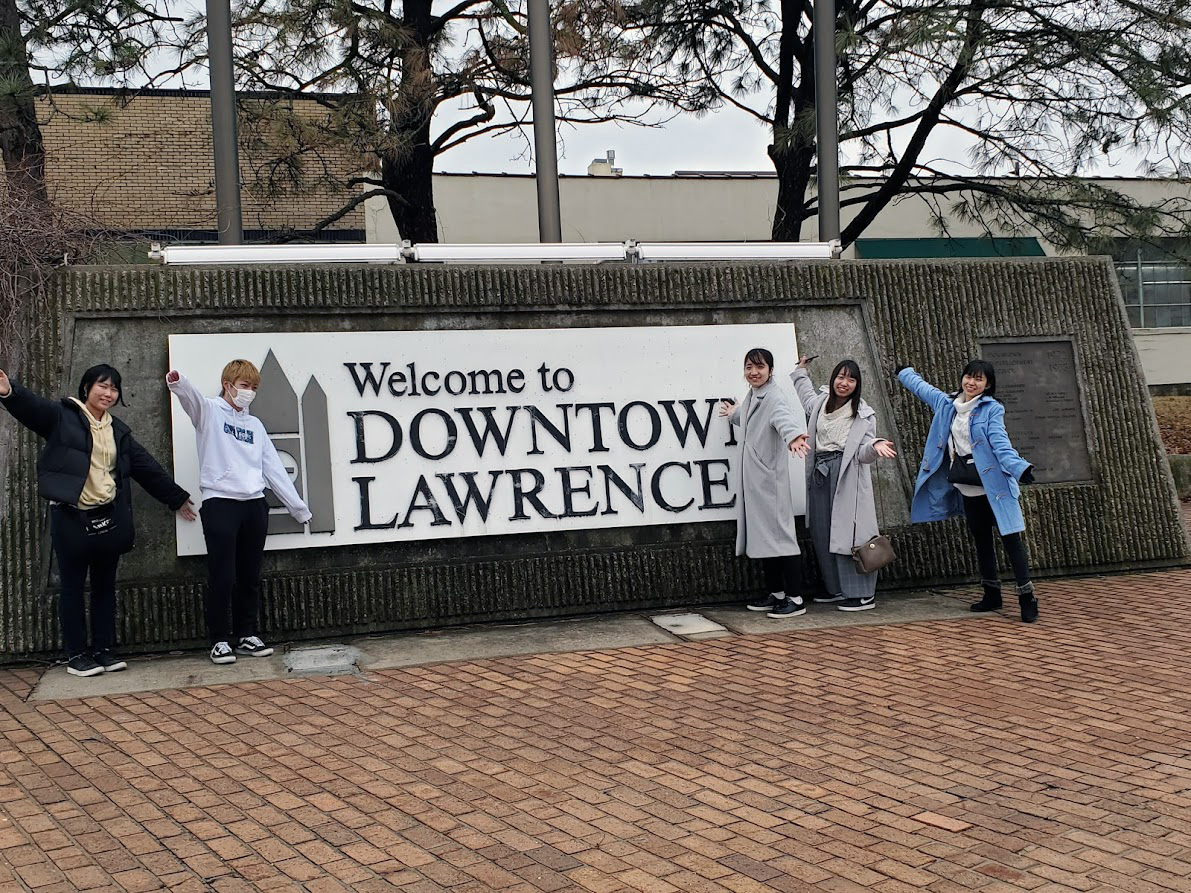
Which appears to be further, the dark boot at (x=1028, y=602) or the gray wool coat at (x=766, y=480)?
the gray wool coat at (x=766, y=480)

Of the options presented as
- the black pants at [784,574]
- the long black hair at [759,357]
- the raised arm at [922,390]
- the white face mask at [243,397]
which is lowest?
the black pants at [784,574]

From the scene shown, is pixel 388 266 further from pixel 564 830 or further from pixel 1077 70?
pixel 1077 70

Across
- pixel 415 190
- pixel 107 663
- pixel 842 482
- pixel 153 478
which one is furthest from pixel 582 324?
pixel 415 190

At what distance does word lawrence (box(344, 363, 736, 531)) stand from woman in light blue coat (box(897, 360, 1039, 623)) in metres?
1.27

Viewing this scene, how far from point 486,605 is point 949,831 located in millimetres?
3903

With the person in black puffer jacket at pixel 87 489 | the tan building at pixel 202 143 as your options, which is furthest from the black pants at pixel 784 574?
the tan building at pixel 202 143

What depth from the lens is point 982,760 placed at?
16.5 ft

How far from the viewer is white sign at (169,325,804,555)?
24.6 feet

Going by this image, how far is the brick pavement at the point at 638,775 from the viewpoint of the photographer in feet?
13.1

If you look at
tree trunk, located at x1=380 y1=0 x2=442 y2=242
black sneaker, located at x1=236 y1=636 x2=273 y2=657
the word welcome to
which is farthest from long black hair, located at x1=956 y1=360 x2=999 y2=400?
tree trunk, located at x1=380 y1=0 x2=442 y2=242

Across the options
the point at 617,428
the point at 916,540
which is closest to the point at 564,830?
the point at 617,428

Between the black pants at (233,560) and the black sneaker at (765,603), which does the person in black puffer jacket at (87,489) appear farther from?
the black sneaker at (765,603)

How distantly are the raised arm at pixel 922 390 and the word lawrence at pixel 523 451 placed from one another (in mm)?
1173

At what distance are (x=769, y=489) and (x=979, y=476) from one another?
4.09 feet
